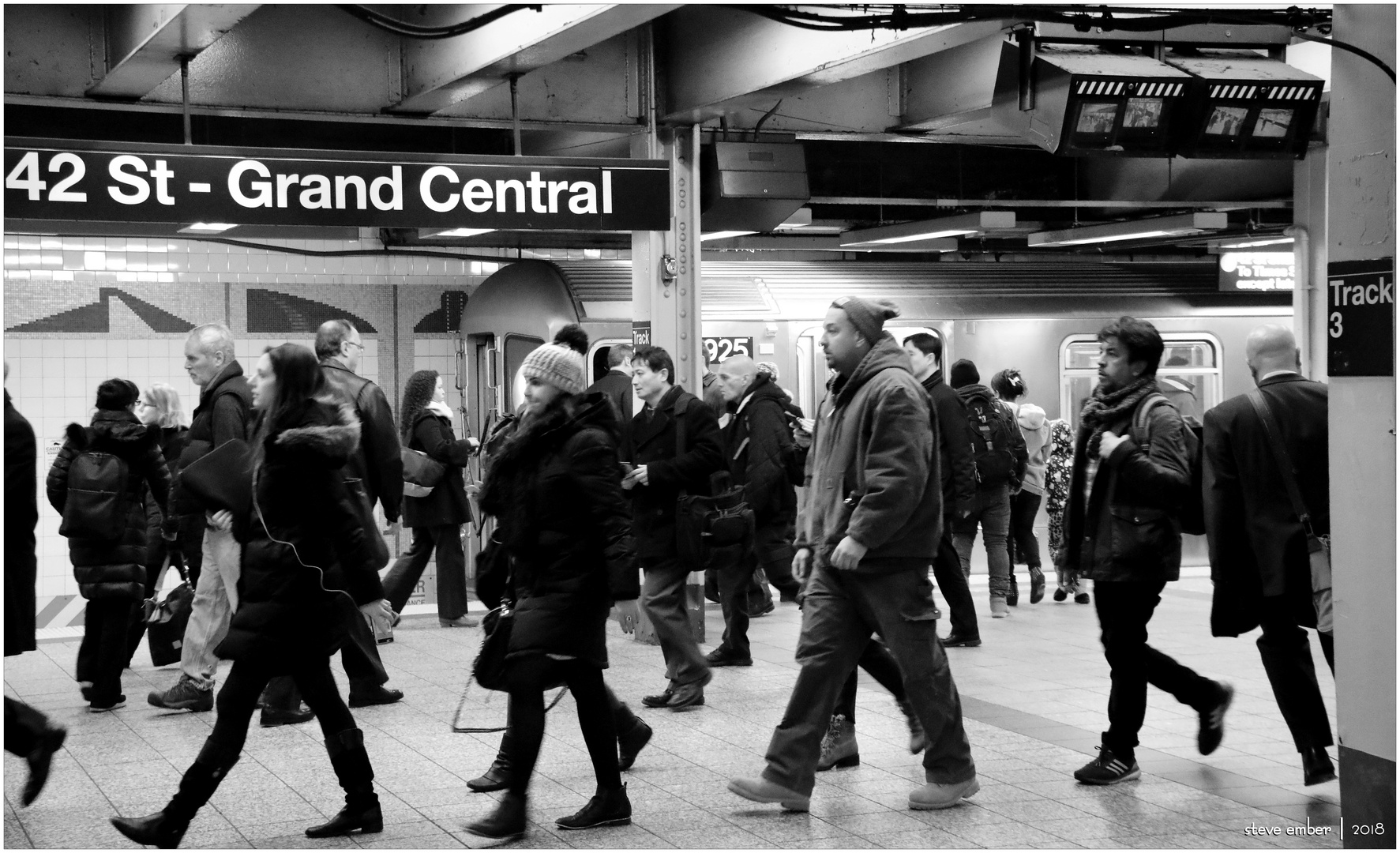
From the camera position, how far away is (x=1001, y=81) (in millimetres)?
7816

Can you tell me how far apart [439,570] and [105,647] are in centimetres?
317

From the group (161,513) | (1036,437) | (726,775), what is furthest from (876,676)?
(1036,437)

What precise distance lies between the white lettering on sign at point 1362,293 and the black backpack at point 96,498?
18.4 feet

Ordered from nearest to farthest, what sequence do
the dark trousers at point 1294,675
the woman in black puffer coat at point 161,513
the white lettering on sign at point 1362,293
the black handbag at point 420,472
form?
A: the white lettering on sign at point 1362,293 < the dark trousers at point 1294,675 < the woman in black puffer coat at point 161,513 < the black handbag at point 420,472

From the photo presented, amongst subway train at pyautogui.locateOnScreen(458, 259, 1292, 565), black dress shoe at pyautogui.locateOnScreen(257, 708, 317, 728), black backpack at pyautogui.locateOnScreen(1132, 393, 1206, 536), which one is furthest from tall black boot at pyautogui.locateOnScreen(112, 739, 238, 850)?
subway train at pyautogui.locateOnScreen(458, 259, 1292, 565)

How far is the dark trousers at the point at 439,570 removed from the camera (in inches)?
382

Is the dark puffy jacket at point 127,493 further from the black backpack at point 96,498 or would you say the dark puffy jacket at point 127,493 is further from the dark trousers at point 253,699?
the dark trousers at point 253,699

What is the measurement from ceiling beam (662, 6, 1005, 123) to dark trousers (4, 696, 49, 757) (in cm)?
505

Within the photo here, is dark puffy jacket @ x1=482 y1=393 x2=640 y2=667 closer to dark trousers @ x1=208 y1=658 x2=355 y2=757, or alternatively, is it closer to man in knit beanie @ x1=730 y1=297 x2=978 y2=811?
dark trousers @ x1=208 y1=658 x2=355 y2=757

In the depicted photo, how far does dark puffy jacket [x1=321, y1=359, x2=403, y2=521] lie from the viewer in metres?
7.16

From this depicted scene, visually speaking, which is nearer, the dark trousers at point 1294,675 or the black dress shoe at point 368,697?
the dark trousers at point 1294,675

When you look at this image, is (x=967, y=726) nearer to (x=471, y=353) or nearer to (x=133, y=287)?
(x=471, y=353)

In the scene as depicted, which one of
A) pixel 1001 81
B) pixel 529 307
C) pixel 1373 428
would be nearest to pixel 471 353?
pixel 529 307

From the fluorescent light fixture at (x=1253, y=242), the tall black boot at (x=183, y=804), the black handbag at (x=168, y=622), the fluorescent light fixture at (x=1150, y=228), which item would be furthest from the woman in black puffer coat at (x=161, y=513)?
the fluorescent light fixture at (x=1253, y=242)
